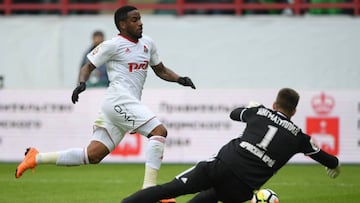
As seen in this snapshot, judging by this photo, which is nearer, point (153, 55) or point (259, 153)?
point (259, 153)

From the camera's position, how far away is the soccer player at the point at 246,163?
8305 millimetres

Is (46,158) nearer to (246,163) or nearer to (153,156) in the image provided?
(153,156)

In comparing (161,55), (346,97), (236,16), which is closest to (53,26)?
(161,55)

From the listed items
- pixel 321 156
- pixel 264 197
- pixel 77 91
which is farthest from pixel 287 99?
pixel 77 91

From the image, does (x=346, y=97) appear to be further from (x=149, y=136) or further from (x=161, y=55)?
(x=149, y=136)

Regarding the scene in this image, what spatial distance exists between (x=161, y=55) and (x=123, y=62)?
9526 millimetres

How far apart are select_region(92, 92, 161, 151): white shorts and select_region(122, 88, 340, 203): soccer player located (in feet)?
5.73

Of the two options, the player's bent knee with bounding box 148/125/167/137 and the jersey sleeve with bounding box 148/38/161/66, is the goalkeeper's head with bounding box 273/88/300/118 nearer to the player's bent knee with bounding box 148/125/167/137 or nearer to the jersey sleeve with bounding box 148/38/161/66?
the player's bent knee with bounding box 148/125/167/137

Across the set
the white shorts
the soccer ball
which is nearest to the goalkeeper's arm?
the soccer ball

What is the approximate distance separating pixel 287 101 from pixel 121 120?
2311mm

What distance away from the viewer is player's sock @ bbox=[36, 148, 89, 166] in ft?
32.7

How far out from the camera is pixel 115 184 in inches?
509

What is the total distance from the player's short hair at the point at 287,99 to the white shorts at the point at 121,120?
1.95 meters

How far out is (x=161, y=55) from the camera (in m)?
19.8
